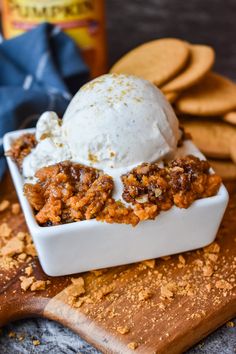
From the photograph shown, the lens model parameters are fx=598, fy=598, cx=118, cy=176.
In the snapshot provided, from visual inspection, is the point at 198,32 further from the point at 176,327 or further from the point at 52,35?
the point at 176,327

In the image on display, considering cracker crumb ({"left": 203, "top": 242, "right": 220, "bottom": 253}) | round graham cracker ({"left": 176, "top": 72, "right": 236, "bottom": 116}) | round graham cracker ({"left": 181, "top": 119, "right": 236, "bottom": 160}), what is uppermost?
round graham cracker ({"left": 176, "top": 72, "right": 236, "bottom": 116})

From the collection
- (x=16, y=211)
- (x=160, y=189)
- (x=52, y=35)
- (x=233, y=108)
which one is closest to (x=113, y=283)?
(x=160, y=189)

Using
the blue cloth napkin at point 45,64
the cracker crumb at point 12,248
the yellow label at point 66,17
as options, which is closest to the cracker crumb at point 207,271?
the cracker crumb at point 12,248

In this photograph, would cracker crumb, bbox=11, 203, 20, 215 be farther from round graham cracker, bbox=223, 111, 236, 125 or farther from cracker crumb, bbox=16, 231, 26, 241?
round graham cracker, bbox=223, 111, 236, 125

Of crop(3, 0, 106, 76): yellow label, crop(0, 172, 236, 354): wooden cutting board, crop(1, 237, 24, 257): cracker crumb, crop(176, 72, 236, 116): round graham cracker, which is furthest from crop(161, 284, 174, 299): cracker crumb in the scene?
crop(3, 0, 106, 76): yellow label

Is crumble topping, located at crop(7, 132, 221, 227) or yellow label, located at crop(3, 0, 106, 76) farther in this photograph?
yellow label, located at crop(3, 0, 106, 76)

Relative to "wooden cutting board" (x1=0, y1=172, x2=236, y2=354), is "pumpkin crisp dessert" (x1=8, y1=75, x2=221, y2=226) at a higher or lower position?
higher
